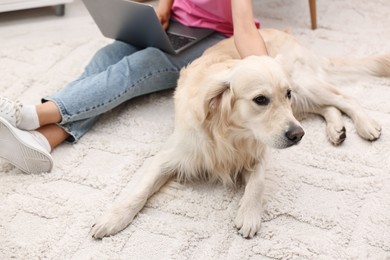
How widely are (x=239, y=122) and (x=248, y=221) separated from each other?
1.11ft

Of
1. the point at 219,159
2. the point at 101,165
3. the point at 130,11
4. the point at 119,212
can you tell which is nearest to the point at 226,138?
the point at 219,159

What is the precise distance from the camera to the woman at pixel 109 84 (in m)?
1.89

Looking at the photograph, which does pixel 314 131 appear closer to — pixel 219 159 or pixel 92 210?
pixel 219 159

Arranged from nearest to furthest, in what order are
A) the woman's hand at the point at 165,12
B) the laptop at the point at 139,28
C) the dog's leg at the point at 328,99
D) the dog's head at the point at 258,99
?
1. the dog's head at the point at 258,99
2. the laptop at the point at 139,28
3. the dog's leg at the point at 328,99
4. the woman's hand at the point at 165,12

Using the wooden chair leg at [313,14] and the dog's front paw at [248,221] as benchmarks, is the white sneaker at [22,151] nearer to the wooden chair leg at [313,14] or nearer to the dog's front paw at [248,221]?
the dog's front paw at [248,221]

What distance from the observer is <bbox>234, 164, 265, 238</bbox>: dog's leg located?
1.67 metres

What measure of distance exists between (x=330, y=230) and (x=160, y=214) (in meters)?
0.59

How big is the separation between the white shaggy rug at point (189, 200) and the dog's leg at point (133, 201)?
0.03 meters

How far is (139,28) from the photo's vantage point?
220cm

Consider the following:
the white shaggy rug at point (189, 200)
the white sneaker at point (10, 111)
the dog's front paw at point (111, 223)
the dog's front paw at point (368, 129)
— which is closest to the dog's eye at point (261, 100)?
the white shaggy rug at point (189, 200)

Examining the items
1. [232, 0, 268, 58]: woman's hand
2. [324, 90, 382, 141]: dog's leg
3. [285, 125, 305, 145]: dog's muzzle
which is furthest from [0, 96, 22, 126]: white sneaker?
[324, 90, 382, 141]: dog's leg

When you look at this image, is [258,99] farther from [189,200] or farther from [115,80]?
[115,80]

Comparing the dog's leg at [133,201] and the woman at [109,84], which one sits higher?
the woman at [109,84]

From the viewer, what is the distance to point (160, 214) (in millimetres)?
1771
